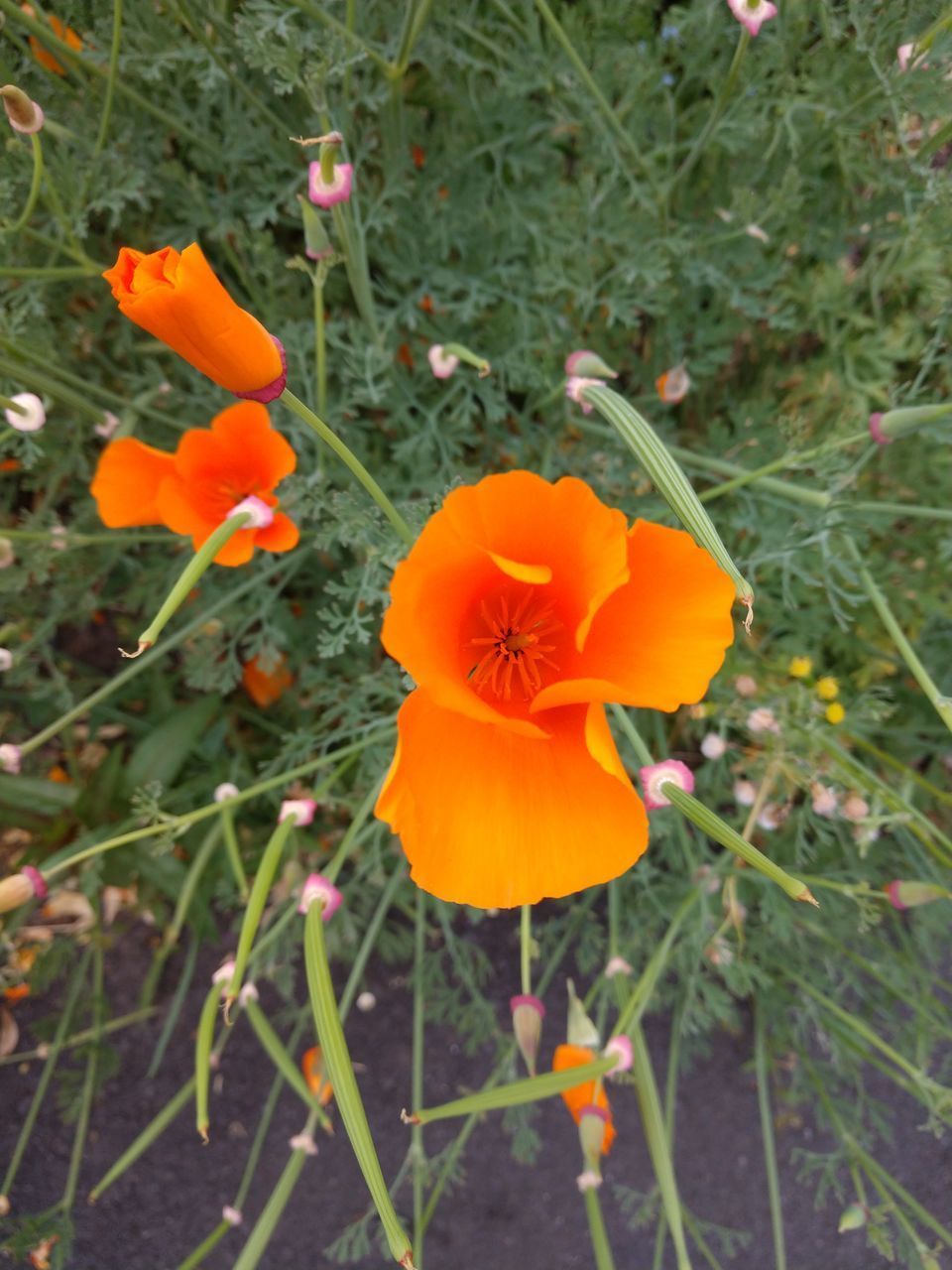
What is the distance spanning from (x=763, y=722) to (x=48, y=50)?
1.35 metres

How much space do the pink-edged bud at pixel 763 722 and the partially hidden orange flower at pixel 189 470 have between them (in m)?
0.68

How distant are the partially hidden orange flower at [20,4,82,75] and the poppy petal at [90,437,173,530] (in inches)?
22.2

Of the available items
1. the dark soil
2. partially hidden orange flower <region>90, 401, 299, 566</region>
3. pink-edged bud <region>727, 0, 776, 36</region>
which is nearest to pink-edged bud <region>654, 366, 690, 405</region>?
pink-edged bud <region>727, 0, 776, 36</region>

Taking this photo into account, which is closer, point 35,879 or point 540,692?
point 540,692

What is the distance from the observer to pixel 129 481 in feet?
3.81

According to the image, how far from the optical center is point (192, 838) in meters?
1.51

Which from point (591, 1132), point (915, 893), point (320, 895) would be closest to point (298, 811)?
point (320, 895)

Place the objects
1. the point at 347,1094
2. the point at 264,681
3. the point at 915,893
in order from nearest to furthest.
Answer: the point at 347,1094 → the point at 915,893 → the point at 264,681

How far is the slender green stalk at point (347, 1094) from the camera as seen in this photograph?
2.42ft

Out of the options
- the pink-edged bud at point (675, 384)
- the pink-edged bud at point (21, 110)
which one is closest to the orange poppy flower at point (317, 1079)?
the pink-edged bud at point (675, 384)

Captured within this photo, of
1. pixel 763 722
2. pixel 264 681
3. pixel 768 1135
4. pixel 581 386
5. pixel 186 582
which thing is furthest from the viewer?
pixel 264 681

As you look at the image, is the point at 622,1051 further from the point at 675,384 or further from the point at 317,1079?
the point at 675,384

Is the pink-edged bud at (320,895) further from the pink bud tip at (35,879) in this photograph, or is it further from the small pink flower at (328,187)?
the small pink flower at (328,187)

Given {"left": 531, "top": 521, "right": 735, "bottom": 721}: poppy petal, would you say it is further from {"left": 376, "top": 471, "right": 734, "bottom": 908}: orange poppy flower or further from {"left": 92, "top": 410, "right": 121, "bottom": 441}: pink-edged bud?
{"left": 92, "top": 410, "right": 121, "bottom": 441}: pink-edged bud
